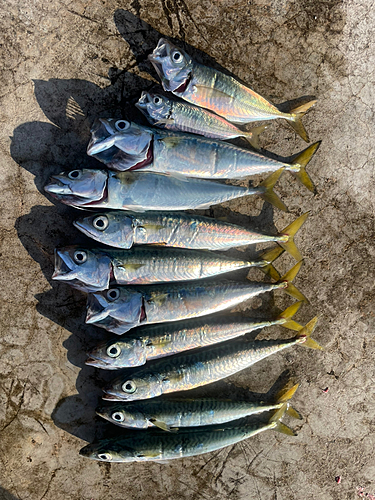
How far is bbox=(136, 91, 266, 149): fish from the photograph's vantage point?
2975 millimetres

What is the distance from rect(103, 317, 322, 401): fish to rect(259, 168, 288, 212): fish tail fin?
1.51m

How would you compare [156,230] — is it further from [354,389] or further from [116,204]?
[354,389]

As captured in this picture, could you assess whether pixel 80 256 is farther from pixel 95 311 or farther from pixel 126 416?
pixel 126 416

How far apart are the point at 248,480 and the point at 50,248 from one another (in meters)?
3.59

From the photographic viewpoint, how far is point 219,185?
3180 millimetres

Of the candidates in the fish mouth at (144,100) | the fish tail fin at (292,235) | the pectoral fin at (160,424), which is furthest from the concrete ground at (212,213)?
the pectoral fin at (160,424)

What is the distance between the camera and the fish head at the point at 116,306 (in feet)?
9.62

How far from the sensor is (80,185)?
2840 mm

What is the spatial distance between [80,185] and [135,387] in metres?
1.99

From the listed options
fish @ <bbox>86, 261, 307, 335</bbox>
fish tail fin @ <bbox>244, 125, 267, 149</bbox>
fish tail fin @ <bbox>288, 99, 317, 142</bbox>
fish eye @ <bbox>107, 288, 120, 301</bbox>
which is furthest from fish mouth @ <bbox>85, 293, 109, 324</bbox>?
fish tail fin @ <bbox>288, 99, 317, 142</bbox>

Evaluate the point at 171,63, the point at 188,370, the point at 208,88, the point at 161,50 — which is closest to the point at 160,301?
the point at 188,370

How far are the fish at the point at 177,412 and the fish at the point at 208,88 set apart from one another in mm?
3048

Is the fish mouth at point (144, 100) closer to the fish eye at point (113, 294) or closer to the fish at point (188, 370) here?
the fish eye at point (113, 294)

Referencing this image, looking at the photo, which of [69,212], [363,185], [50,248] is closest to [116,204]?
[69,212]
